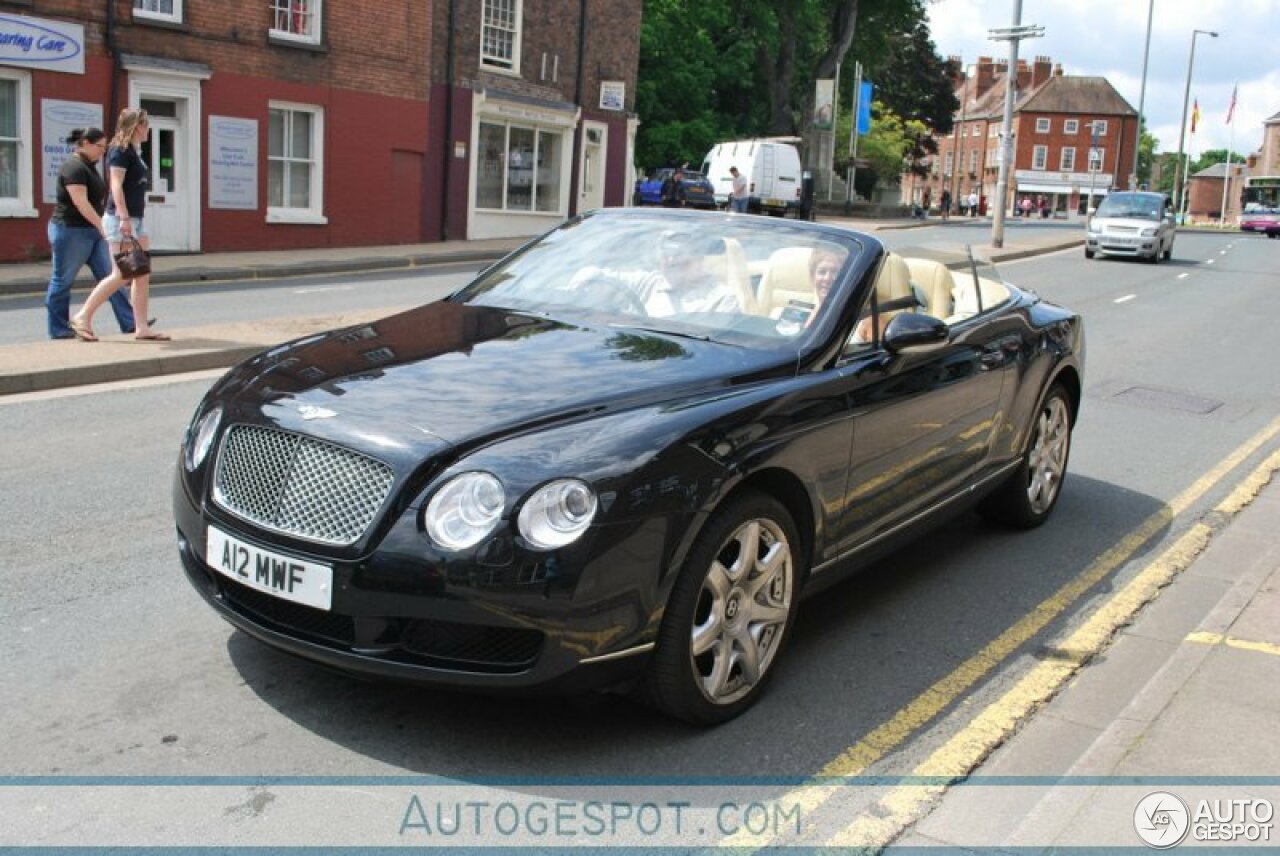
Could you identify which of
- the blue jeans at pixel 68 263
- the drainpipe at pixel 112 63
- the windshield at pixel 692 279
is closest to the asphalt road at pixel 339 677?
the windshield at pixel 692 279

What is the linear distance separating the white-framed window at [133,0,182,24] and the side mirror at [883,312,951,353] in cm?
1876

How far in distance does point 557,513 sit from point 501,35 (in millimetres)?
26005

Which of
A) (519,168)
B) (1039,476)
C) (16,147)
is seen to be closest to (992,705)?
(1039,476)

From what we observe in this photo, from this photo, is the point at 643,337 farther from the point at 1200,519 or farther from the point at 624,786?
the point at 1200,519

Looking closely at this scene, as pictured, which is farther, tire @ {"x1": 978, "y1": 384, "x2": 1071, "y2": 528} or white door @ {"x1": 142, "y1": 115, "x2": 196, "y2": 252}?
white door @ {"x1": 142, "y1": 115, "x2": 196, "y2": 252}

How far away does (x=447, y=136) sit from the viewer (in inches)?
1045

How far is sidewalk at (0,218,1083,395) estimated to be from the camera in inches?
353

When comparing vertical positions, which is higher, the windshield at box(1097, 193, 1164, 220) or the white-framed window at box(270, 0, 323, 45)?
the white-framed window at box(270, 0, 323, 45)

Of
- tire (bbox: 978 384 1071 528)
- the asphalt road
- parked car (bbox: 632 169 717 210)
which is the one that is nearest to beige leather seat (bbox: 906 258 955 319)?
tire (bbox: 978 384 1071 528)

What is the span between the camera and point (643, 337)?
176 inches

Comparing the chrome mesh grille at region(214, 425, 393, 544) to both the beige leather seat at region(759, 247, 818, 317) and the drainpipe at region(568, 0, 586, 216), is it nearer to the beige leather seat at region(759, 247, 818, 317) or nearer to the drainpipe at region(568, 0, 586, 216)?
the beige leather seat at region(759, 247, 818, 317)

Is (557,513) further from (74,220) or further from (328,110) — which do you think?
(328,110)

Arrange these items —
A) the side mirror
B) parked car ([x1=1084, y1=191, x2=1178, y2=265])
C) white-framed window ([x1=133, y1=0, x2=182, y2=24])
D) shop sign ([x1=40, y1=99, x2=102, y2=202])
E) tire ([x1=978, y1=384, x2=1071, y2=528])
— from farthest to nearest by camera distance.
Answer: parked car ([x1=1084, y1=191, x2=1178, y2=265]), white-framed window ([x1=133, y1=0, x2=182, y2=24]), shop sign ([x1=40, y1=99, x2=102, y2=202]), tire ([x1=978, y1=384, x2=1071, y2=528]), the side mirror

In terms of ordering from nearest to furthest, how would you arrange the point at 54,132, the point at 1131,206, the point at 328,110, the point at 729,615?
the point at 729,615 < the point at 54,132 < the point at 328,110 < the point at 1131,206
